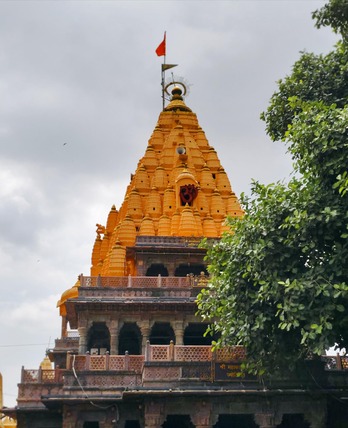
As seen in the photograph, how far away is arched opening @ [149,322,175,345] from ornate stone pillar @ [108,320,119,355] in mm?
2121

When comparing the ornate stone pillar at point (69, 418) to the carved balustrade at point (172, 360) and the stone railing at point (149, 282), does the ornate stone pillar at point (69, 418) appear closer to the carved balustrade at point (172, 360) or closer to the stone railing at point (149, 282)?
the carved balustrade at point (172, 360)

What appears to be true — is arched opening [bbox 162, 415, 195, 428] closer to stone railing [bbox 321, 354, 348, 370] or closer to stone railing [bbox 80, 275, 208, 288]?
stone railing [bbox 80, 275, 208, 288]

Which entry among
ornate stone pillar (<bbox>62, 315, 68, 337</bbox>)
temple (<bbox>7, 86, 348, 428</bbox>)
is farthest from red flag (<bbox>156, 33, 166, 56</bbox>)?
ornate stone pillar (<bbox>62, 315, 68, 337</bbox>)

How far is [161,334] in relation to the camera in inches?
1332

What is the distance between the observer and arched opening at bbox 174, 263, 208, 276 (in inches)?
1425

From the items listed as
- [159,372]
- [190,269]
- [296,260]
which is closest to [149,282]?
[190,269]

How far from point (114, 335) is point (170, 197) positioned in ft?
37.2

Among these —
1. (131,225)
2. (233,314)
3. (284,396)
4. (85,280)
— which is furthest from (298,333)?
(131,225)

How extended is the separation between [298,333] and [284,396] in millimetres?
3908

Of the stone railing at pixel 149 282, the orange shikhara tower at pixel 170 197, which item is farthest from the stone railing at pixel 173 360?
the orange shikhara tower at pixel 170 197

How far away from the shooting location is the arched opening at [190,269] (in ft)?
119

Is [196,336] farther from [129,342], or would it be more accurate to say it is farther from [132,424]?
[132,424]

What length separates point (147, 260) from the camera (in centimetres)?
3584

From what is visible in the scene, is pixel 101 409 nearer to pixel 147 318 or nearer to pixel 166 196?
pixel 147 318
